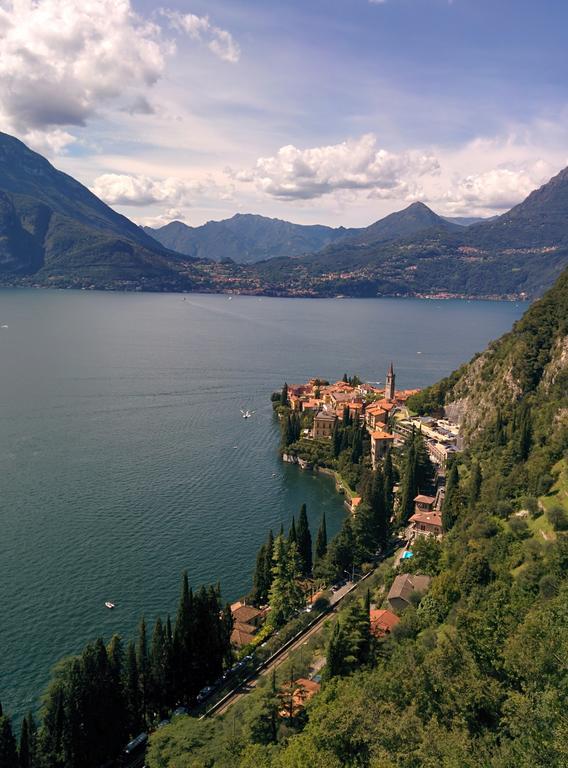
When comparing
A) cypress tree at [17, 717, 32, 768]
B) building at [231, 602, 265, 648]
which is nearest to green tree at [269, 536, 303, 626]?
building at [231, 602, 265, 648]

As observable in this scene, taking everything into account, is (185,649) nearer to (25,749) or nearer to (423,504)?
(25,749)

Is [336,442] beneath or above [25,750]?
above

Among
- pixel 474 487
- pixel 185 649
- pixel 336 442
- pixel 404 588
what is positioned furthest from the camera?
pixel 336 442

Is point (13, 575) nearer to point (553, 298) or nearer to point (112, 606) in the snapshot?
point (112, 606)

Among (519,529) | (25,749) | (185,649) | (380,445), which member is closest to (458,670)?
(185,649)

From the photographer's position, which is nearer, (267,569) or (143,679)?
(143,679)

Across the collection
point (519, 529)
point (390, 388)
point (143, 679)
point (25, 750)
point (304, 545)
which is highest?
point (390, 388)

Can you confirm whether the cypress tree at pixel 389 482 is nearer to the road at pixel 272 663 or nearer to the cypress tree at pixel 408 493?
the cypress tree at pixel 408 493

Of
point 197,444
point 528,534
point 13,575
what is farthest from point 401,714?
point 197,444
